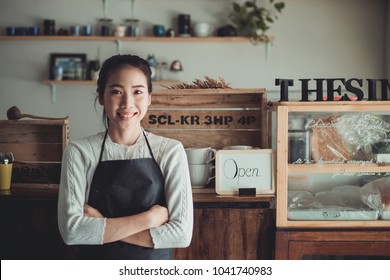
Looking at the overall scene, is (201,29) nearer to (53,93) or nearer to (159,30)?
(159,30)

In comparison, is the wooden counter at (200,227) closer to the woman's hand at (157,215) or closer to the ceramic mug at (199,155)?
the ceramic mug at (199,155)

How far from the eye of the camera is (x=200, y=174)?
170cm

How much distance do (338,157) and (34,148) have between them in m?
1.02

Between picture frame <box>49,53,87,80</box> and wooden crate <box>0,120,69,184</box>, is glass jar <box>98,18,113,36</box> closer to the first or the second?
picture frame <box>49,53,87,80</box>

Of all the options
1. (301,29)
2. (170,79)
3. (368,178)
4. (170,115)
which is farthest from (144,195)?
(301,29)

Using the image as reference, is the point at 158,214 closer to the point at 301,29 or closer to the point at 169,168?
the point at 169,168

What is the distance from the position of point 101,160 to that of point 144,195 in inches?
5.6

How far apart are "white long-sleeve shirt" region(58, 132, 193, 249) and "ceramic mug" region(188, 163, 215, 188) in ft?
1.11

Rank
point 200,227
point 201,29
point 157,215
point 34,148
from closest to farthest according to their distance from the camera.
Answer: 1. point 157,215
2. point 200,227
3. point 34,148
4. point 201,29

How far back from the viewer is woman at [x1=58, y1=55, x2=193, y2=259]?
50.6 inches

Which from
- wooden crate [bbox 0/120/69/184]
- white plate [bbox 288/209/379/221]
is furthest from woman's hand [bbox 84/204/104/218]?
white plate [bbox 288/209/379/221]

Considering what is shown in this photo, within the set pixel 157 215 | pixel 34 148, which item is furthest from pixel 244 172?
pixel 34 148

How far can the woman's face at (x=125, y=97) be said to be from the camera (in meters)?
1.32

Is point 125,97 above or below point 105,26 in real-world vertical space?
below
